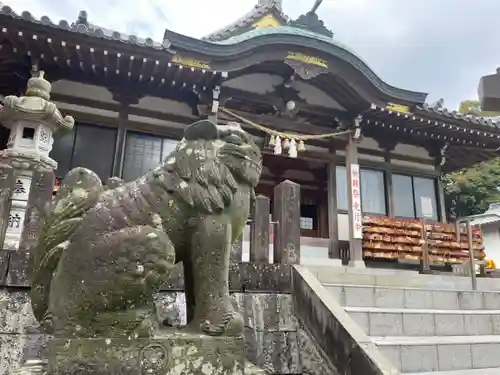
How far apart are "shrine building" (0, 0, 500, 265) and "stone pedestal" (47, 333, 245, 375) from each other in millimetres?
6146

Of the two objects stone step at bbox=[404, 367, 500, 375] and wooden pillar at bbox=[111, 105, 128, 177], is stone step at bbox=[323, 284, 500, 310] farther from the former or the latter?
wooden pillar at bbox=[111, 105, 128, 177]

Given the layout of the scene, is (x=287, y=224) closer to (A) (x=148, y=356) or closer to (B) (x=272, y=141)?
(A) (x=148, y=356)

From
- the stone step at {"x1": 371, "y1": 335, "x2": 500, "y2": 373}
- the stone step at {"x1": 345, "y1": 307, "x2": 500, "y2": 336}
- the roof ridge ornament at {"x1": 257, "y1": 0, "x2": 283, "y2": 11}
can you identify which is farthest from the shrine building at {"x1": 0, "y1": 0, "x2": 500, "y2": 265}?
the roof ridge ornament at {"x1": 257, "y1": 0, "x2": 283, "y2": 11}

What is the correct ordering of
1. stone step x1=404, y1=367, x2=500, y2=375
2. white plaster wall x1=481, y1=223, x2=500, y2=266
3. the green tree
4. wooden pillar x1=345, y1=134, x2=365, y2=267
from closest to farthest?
stone step x1=404, y1=367, x2=500, y2=375, wooden pillar x1=345, y1=134, x2=365, y2=267, white plaster wall x1=481, y1=223, x2=500, y2=266, the green tree

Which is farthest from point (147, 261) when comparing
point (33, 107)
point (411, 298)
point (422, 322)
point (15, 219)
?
point (33, 107)

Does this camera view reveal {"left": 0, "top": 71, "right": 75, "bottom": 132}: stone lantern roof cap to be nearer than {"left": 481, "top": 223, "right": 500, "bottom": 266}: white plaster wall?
Yes

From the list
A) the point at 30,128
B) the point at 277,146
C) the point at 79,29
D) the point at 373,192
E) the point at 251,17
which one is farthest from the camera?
the point at 251,17

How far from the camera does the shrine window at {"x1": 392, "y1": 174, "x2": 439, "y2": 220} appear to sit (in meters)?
11.2

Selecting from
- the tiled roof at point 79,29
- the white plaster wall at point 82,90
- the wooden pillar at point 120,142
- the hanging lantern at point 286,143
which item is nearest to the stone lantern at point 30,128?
the tiled roof at point 79,29

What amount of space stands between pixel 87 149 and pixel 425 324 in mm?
7356

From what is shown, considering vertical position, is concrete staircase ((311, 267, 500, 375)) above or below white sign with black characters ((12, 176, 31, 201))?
below

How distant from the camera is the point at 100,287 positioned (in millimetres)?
1949

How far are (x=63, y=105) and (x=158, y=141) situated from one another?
6.99 ft

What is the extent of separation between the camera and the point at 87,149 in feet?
28.2
